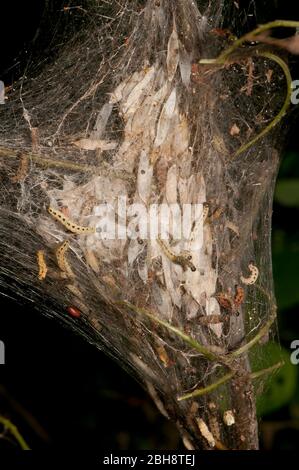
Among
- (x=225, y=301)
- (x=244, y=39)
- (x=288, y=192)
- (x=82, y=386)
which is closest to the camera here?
(x=244, y=39)

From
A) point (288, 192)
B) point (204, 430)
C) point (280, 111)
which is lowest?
point (204, 430)

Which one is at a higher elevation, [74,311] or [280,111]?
[280,111]

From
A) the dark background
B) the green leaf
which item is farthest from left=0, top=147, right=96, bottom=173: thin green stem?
the green leaf

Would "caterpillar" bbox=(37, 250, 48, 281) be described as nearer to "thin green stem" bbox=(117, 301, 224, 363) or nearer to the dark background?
"thin green stem" bbox=(117, 301, 224, 363)

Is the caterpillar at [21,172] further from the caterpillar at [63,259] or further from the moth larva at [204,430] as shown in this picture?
the moth larva at [204,430]

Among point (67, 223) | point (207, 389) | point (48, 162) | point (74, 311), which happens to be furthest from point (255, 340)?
point (48, 162)

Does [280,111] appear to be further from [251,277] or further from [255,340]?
[255,340]

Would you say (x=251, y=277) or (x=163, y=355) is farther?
(x=251, y=277)
